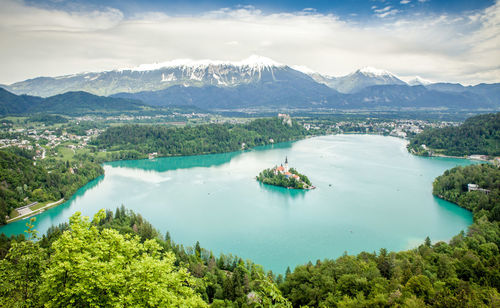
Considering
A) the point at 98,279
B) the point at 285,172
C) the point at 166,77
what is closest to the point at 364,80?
the point at 166,77

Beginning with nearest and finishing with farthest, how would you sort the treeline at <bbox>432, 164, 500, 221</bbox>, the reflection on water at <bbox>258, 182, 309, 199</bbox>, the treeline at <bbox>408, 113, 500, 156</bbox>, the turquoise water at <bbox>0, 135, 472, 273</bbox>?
the turquoise water at <bbox>0, 135, 472, 273</bbox> → the treeline at <bbox>432, 164, 500, 221</bbox> → the reflection on water at <bbox>258, 182, 309, 199</bbox> → the treeline at <bbox>408, 113, 500, 156</bbox>

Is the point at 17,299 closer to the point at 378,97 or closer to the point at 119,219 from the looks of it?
the point at 119,219

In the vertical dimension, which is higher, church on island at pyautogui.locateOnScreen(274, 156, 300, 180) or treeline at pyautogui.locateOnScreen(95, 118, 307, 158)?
treeline at pyautogui.locateOnScreen(95, 118, 307, 158)

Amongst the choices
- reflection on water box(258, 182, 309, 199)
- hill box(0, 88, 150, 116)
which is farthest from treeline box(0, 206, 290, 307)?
hill box(0, 88, 150, 116)

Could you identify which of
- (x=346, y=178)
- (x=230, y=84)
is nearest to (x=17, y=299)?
(x=346, y=178)

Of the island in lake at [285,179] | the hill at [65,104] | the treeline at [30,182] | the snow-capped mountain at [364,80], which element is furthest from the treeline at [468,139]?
the snow-capped mountain at [364,80]

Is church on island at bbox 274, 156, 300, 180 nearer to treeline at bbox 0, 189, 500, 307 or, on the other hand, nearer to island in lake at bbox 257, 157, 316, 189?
island in lake at bbox 257, 157, 316, 189
